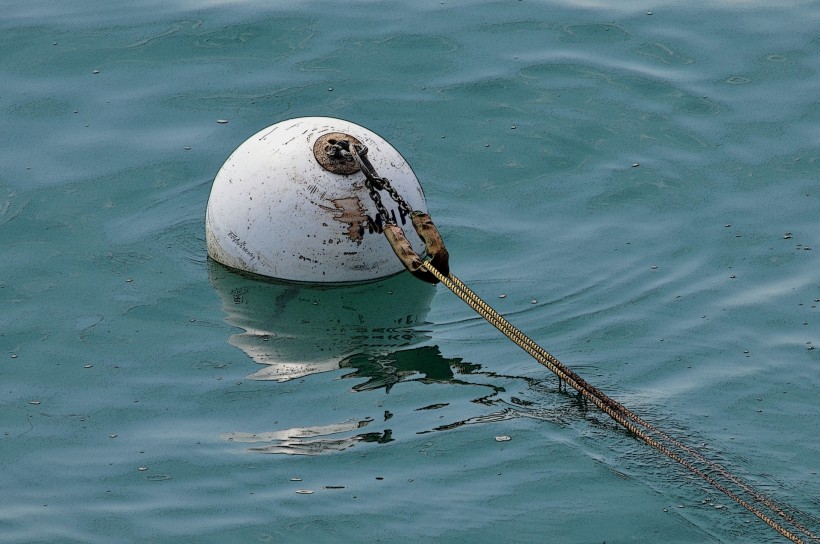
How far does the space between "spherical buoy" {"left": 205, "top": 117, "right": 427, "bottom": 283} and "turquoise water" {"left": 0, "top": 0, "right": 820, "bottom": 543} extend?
0.23m

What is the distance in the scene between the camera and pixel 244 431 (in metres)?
7.88

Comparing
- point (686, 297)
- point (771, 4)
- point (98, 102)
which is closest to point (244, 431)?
point (686, 297)

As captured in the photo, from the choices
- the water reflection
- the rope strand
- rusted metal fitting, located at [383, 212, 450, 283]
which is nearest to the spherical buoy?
the water reflection

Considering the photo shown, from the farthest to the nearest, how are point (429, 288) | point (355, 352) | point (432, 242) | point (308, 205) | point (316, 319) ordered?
1. point (429, 288)
2. point (316, 319)
3. point (308, 205)
4. point (355, 352)
5. point (432, 242)

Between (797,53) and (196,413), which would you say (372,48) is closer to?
(797,53)

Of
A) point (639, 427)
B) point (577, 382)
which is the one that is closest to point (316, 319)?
point (577, 382)

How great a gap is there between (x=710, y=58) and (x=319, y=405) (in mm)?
5897

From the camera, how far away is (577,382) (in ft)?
25.2

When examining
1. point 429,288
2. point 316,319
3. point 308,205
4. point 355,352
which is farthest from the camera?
point 429,288

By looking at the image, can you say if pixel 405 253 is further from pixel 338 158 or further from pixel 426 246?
pixel 338 158

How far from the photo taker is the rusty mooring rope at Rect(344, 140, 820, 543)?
7.12 m

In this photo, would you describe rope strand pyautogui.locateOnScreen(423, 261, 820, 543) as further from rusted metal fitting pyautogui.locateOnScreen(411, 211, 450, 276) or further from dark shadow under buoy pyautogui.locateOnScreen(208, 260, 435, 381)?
dark shadow under buoy pyautogui.locateOnScreen(208, 260, 435, 381)

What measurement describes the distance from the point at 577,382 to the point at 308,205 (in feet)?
6.60

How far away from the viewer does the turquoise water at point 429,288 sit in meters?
7.36
